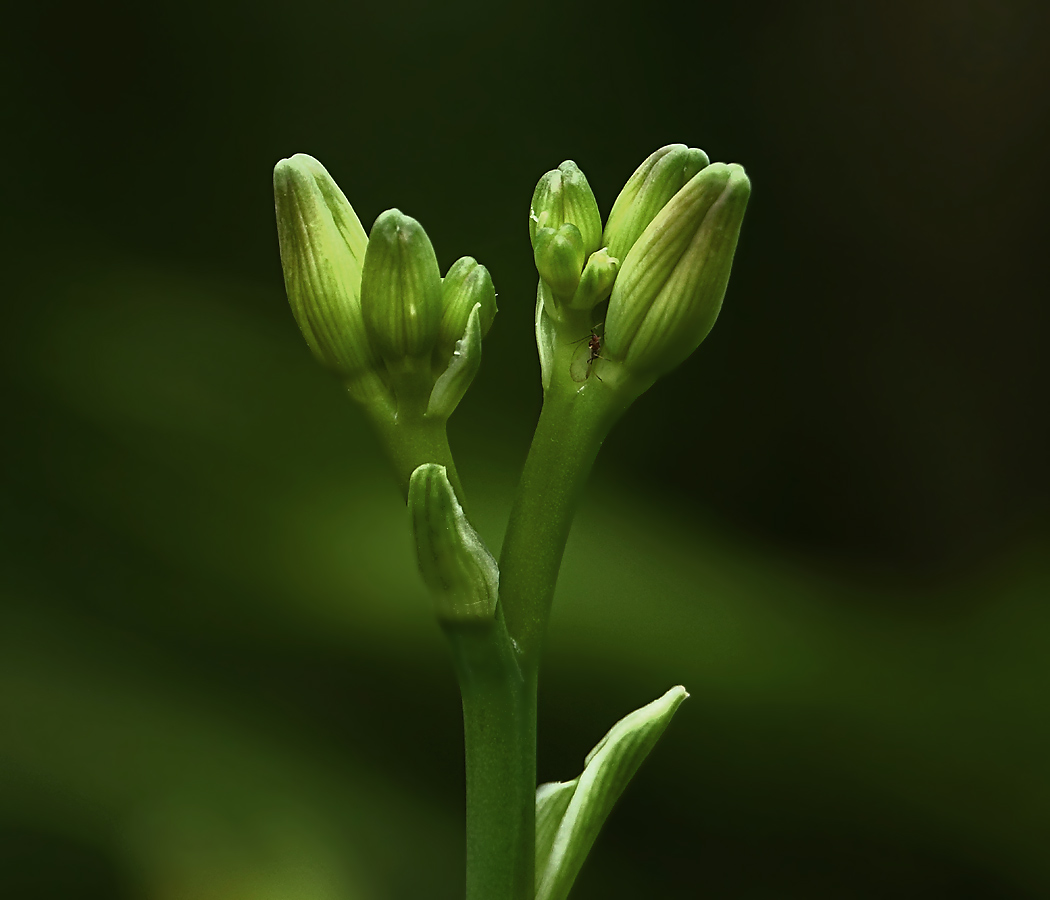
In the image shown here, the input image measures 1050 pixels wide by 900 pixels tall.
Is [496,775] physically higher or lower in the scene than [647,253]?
lower

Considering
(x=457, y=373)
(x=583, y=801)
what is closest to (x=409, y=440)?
(x=457, y=373)

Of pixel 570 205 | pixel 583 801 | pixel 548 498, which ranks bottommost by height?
pixel 583 801

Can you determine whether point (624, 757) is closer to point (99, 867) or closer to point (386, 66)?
point (99, 867)

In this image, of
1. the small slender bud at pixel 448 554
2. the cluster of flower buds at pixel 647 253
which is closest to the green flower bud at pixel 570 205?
the cluster of flower buds at pixel 647 253

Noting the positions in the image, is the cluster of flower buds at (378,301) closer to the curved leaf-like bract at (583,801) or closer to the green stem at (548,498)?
the green stem at (548,498)

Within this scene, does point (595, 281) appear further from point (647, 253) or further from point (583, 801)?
point (583, 801)

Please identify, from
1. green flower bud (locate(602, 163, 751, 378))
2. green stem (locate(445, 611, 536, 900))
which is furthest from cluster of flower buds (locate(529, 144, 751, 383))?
green stem (locate(445, 611, 536, 900))

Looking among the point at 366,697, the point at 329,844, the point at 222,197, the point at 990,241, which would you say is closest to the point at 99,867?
the point at 329,844

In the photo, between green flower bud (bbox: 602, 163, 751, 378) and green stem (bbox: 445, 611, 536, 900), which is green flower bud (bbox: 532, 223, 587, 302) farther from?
green stem (bbox: 445, 611, 536, 900)
